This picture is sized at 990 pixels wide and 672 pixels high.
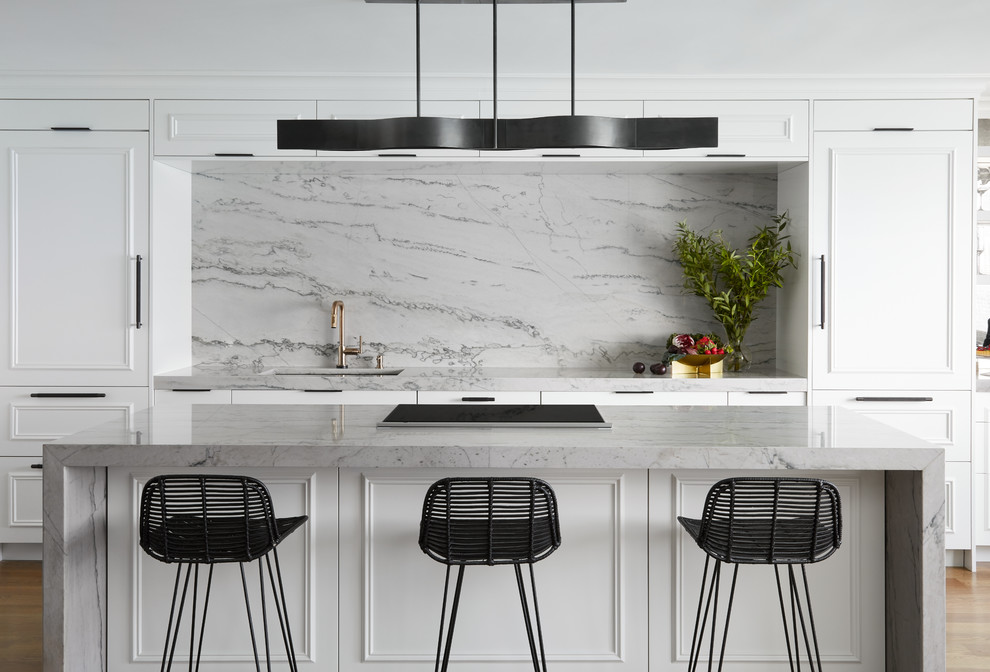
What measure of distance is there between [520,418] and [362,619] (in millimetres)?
820

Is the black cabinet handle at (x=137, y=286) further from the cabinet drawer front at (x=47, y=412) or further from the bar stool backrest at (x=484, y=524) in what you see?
the bar stool backrest at (x=484, y=524)

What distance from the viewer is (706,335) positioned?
4430 millimetres

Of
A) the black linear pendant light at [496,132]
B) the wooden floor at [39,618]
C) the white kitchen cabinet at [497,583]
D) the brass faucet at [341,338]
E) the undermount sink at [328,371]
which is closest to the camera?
the black linear pendant light at [496,132]

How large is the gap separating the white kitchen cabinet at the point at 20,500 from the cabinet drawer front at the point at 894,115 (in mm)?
4238

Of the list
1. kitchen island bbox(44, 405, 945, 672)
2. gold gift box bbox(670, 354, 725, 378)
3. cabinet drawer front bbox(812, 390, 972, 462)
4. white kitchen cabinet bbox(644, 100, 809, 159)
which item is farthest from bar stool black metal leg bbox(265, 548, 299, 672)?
cabinet drawer front bbox(812, 390, 972, 462)

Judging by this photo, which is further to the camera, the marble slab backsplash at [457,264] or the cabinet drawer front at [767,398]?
the marble slab backsplash at [457,264]

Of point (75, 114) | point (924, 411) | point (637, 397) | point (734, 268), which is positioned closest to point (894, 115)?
point (734, 268)

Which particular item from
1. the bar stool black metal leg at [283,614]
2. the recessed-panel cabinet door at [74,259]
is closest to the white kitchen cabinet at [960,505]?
the bar stool black metal leg at [283,614]

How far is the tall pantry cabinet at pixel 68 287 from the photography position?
3.98 meters

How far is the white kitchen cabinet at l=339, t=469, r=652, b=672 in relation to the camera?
2.58 metres

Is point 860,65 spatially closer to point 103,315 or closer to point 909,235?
point 909,235

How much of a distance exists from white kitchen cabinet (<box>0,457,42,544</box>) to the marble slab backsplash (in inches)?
40.7

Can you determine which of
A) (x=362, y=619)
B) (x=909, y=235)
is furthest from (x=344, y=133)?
(x=909, y=235)

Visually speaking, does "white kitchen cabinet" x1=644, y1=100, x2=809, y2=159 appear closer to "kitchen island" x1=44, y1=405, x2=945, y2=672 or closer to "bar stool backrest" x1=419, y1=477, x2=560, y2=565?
"kitchen island" x1=44, y1=405, x2=945, y2=672
